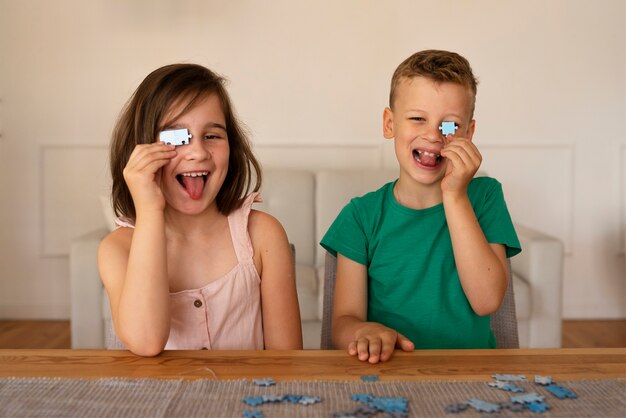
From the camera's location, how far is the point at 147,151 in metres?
1.40

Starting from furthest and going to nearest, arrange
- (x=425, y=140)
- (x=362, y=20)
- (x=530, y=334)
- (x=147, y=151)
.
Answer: (x=362, y=20), (x=530, y=334), (x=425, y=140), (x=147, y=151)

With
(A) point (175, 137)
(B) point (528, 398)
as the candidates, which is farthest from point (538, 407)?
(A) point (175, 137)

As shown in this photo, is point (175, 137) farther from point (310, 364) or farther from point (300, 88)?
point (300, 88)

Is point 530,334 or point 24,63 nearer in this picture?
point 530,334

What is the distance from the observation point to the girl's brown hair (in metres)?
1.53

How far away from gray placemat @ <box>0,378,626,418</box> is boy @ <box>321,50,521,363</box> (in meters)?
0.47

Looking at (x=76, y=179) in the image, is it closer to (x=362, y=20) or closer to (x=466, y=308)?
(x=362, y=20)

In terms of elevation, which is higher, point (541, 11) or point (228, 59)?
point (541, 11)

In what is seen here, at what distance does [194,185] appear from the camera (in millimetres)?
1523

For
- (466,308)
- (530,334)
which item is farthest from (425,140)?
(530,334)

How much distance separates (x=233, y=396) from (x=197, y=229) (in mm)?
714

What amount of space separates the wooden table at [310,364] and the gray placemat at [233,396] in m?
0.03

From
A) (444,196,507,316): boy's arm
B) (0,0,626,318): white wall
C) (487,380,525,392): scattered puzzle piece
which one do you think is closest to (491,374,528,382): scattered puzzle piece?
(487,380,525,392): scattered puzzle piece

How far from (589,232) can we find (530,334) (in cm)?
142
